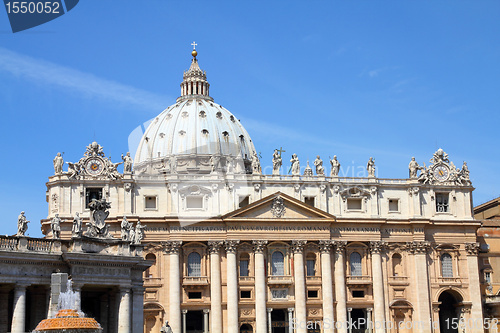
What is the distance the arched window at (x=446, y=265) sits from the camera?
3728 inches

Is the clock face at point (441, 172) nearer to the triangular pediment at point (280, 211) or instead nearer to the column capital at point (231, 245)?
the triangular pediment at point (280, 211)

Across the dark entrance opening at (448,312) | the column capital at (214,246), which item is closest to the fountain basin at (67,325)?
the column capital at (214,246)

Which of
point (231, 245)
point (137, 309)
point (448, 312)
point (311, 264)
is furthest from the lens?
point (448, 312)

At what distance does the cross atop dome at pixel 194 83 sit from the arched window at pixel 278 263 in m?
58.0

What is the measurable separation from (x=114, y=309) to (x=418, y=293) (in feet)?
163

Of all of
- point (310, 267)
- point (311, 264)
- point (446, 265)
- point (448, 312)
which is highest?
point (311, 264)

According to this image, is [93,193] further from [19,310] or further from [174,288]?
[19,310]

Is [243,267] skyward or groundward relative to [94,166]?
groundward

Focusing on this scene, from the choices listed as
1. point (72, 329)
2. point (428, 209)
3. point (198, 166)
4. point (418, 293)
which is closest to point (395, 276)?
point (418, 293)

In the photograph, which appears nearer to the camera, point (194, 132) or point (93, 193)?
point (93, 193)

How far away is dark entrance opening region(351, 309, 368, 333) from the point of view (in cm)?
9150

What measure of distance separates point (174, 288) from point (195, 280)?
2.57m

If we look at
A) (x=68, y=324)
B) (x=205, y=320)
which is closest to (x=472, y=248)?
(x=205, y=320)

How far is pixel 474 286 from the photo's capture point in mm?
93750
